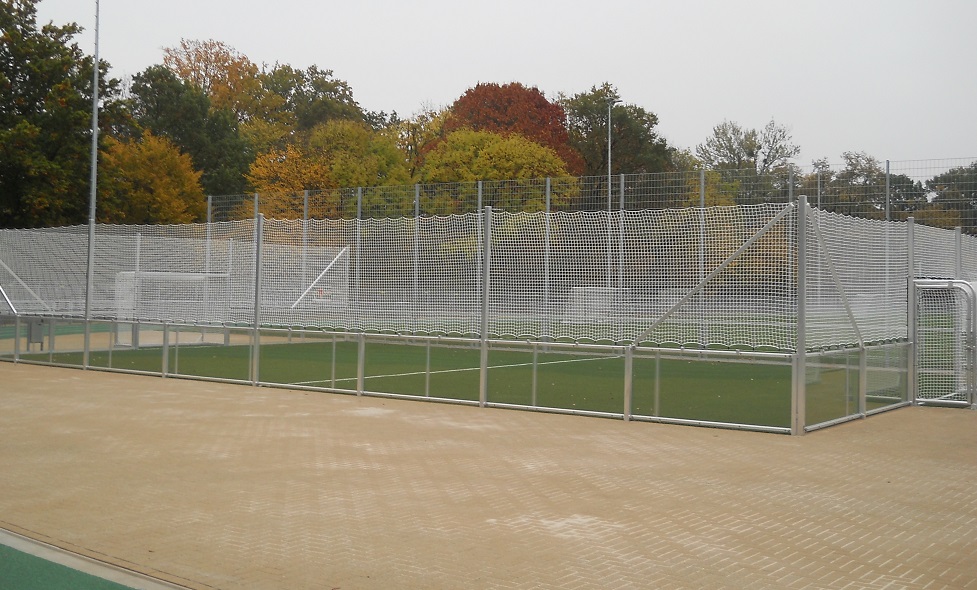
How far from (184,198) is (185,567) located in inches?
1809

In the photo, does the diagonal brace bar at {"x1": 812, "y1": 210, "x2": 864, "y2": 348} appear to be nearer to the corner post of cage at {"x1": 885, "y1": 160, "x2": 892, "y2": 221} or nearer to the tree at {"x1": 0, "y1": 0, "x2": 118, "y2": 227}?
the corner post of cage at {"x1": 885, "y1": 160, "x2": 892, "y2": 221}

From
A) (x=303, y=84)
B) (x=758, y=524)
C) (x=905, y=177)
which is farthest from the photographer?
(x=303, y=84)

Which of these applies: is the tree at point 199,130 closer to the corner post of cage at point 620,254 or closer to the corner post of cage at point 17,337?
the corner post of cage at point 17,337

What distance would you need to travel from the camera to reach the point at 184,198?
49844mm

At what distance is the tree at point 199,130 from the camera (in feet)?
191

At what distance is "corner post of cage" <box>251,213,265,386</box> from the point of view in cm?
1805

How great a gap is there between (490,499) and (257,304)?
10750 millimetres

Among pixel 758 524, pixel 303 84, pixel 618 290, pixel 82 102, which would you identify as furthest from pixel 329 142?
pixel 758 524

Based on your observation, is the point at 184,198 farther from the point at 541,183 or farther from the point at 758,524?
the point at 758,524

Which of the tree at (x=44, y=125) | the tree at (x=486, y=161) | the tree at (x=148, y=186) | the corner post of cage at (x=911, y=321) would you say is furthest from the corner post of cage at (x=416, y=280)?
the tree at (x=148, y=186)

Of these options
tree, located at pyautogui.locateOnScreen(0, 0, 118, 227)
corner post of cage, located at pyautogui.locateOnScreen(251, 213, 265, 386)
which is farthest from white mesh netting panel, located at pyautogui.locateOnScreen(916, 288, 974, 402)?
tree, located at pyautogui.locateOnScreen(0, 0, 118, 227)

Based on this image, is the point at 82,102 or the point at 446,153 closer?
the point at 82,102

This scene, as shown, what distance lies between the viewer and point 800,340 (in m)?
12.2

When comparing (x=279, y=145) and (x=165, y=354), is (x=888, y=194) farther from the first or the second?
(x=279, y=145)
